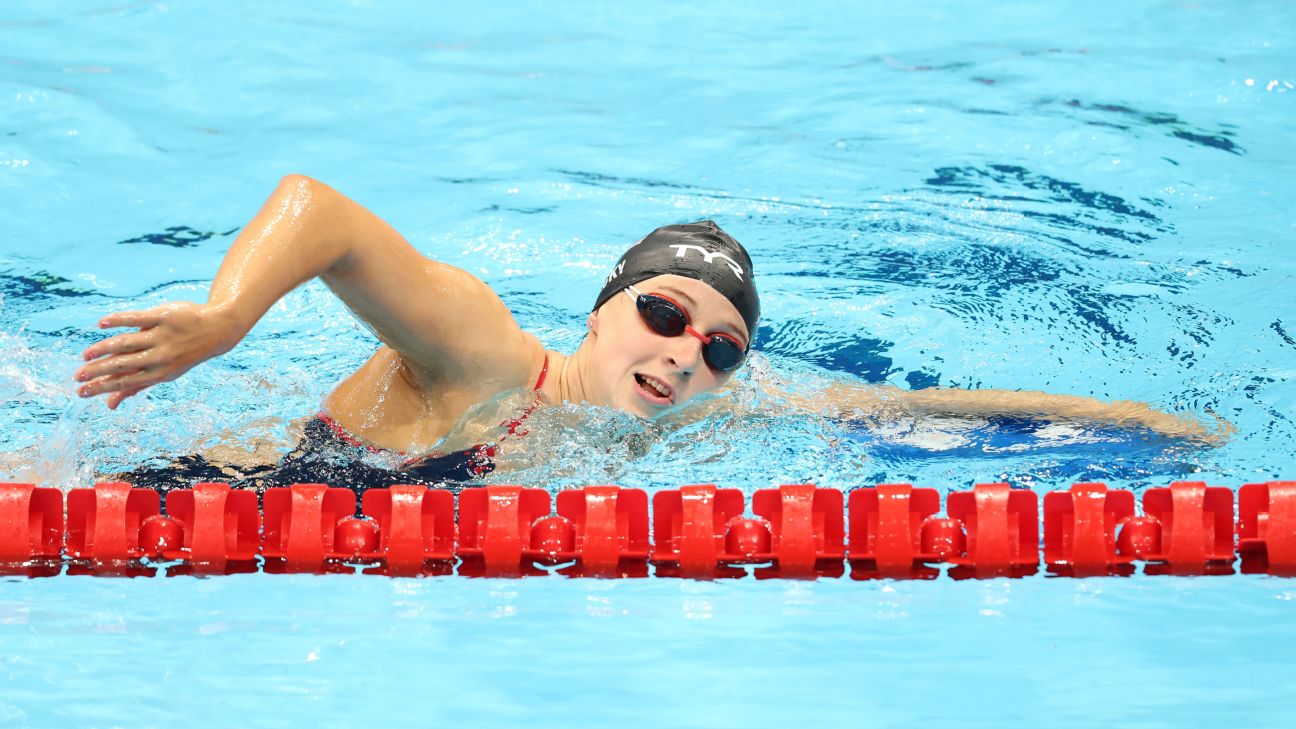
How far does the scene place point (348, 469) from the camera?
3.19 meters

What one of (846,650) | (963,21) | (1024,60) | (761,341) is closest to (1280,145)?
(1024,60)

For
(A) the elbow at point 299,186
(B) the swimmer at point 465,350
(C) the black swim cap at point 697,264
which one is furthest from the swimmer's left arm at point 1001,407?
(A) the elbow at point 299,186

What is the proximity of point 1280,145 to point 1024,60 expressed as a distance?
149 centimetres

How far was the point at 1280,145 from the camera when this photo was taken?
6004 millimetres

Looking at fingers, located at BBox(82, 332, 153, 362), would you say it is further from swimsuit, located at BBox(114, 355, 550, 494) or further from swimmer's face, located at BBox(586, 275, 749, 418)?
swimmer's face, located at BBox(586, 275, 749, 418)

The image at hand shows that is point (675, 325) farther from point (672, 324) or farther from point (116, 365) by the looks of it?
point (116, 365)

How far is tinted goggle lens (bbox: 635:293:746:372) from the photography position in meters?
3.11

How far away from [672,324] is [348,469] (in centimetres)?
85

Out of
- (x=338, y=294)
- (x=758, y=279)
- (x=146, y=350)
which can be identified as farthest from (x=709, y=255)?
(x=758, y=279)

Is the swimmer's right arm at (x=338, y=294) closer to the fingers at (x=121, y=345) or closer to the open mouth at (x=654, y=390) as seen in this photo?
the fingers at (x=121, y=345)

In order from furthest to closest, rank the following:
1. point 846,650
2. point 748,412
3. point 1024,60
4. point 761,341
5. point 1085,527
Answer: point 1024,60
point 761,341
point 748,412
point 1085,527
point 846,650

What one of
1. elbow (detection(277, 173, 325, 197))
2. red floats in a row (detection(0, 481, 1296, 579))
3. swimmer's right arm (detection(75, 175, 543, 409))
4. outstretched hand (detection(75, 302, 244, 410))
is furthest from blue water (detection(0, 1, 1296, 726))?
elbow (detection(277, 173, 325, 197))

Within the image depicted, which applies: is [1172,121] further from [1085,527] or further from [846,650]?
[846,650]

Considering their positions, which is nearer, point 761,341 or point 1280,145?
point 761,341
